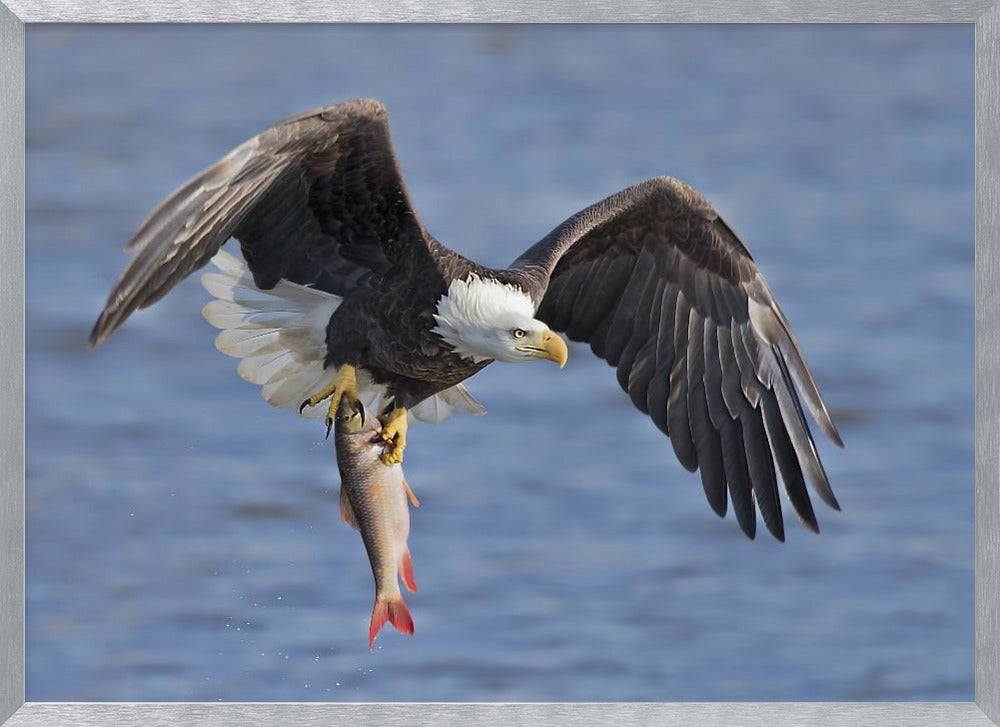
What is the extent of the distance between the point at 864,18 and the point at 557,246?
3.27 feet

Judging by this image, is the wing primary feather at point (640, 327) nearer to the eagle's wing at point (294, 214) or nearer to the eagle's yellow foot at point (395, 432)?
the eagle's yellow foot at point (395, 432)

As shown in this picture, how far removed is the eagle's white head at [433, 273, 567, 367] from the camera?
13.6 feet

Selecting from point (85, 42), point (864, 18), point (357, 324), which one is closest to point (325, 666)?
point (357, 324)

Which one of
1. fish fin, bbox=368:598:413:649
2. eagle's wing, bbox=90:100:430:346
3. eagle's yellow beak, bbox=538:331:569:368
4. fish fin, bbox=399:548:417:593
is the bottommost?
fish fin, bbox=368:598:413:649

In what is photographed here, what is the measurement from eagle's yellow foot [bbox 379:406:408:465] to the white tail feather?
6cm

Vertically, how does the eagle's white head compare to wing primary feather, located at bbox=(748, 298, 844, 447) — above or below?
above

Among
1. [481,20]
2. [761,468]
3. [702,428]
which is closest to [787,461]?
[761,468]

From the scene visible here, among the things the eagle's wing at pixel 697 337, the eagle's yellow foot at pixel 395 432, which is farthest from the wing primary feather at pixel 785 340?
the eagle's yellow foot at pixel 395 432

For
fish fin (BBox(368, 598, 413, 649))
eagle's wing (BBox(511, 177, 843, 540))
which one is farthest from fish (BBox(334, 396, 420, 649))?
eagle's wing (BBox(511, 177, 843, 540))

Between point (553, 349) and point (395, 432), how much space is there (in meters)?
0.46

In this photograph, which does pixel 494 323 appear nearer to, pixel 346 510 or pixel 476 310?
pixel 476 310

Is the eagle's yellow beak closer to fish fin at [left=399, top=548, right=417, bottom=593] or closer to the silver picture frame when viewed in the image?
fish fin at [left=399, top=548, right=417, bottom=593]

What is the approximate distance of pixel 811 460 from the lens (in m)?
4.58

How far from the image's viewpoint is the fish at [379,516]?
12.7 ft
